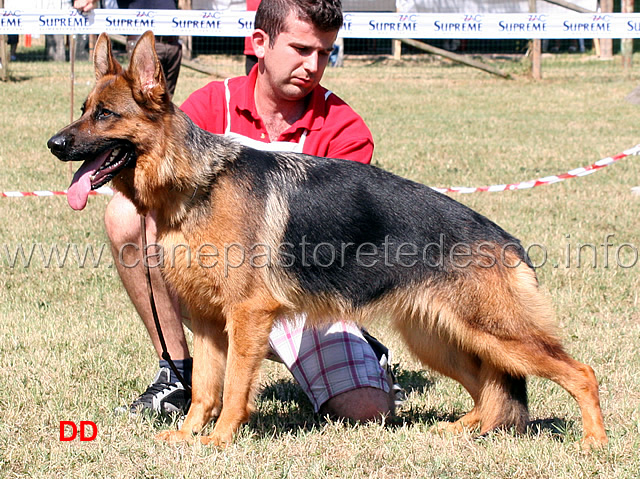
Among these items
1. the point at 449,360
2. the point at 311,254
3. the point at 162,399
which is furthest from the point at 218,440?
the point at 449,360

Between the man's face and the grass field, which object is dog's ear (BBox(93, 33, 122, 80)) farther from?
the grass field

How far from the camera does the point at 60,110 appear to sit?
14.1 meters

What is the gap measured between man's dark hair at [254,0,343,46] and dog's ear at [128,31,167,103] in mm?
904

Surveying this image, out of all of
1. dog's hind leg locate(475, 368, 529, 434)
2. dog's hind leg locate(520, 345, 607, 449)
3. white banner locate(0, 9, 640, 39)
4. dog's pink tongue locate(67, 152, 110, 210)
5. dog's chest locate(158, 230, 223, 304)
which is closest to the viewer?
dog's pink tongue locate(67, 152, 110, 210)

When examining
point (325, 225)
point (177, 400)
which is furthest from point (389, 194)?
point (177, 400)

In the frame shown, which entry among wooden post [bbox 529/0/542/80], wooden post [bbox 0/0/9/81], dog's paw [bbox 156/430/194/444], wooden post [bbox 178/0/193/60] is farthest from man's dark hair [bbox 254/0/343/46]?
wooden post [bbox 529/0/542/80]

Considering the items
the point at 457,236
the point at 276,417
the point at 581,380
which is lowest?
the point at 276,417

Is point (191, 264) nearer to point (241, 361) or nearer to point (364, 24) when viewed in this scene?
point (241, 361)

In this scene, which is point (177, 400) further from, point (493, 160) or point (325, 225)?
point (493, 160)

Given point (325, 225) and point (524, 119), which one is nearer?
point (325, 225)

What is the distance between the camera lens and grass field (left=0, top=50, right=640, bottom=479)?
332 centimetres

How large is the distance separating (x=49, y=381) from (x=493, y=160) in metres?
8.36

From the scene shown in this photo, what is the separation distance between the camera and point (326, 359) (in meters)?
4.22

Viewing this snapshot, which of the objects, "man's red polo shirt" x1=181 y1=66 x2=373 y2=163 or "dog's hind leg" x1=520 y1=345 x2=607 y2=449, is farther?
"man's red polo shirt" x1=181 y1=66 x2=373 y2=163
